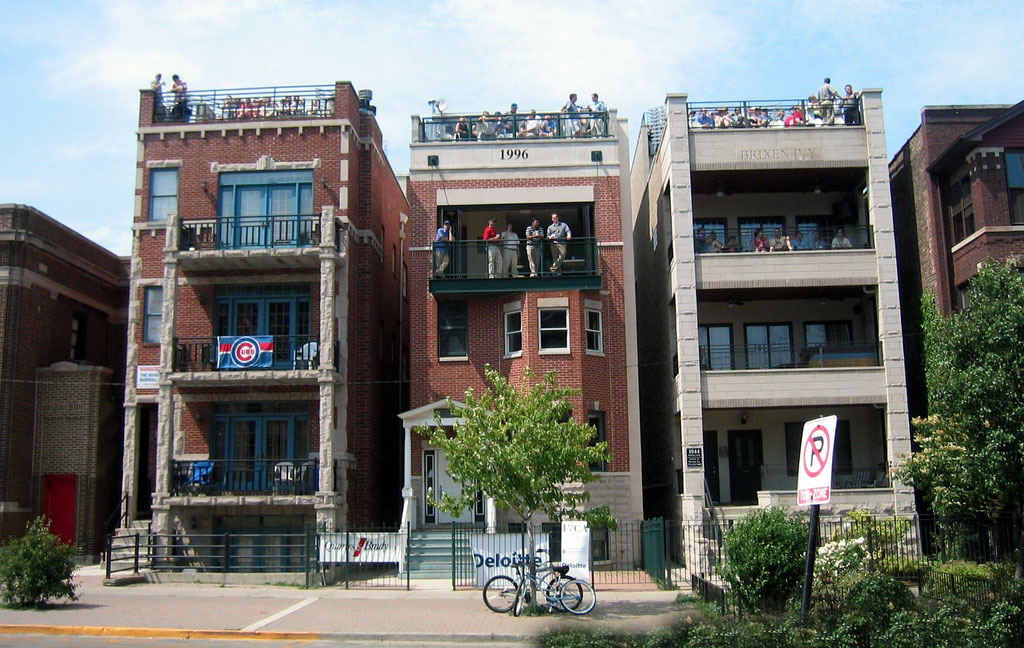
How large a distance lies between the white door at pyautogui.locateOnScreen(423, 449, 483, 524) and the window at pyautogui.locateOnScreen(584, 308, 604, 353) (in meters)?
5.30

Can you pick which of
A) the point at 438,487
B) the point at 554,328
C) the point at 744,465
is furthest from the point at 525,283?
the point at 744,465

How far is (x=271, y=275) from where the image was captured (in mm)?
27188

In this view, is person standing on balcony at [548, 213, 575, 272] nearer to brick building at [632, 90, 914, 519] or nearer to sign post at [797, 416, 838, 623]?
brick building at [632, 90, 914, 519]

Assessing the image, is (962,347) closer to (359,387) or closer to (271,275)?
(359,387)

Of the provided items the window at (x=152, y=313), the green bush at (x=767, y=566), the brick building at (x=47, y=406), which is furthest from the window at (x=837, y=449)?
the brick building at (x=47, y=406)

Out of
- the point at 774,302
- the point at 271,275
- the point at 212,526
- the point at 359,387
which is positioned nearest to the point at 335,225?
the point at 271,275

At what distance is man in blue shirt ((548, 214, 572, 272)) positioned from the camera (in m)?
26.8

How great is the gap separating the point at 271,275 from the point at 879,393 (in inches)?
682

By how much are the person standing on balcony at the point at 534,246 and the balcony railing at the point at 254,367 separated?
20.9ft

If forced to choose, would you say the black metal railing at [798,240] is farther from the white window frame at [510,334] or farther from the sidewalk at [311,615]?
the sidewalk at [311,615]

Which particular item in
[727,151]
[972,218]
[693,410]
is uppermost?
[727,151]

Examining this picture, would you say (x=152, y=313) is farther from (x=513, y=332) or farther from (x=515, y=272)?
(x=515, y=272)

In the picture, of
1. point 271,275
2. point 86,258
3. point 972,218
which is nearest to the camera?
point 972,218

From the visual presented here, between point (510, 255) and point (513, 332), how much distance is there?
222cm
